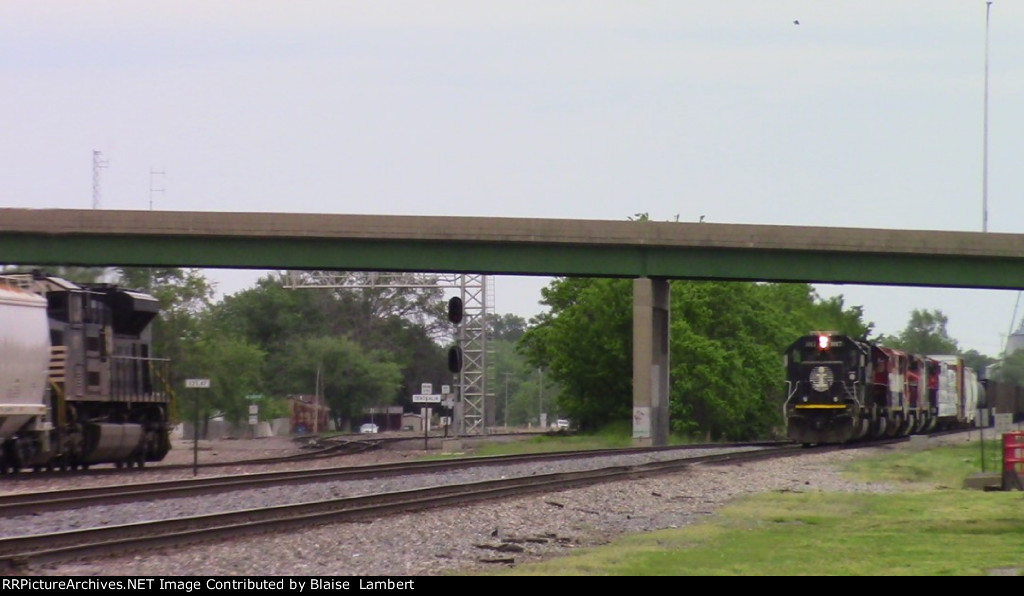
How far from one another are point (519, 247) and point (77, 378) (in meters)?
19.3

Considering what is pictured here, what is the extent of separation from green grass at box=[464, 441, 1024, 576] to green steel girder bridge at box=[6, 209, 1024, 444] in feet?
73.2

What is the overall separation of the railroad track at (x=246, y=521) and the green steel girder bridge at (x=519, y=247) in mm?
20762

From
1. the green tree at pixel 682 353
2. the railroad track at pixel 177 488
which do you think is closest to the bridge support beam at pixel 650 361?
the green tree at pixel 682 353

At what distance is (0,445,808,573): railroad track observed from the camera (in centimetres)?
1217

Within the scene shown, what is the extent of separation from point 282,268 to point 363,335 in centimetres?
7604

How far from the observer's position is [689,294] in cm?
6378

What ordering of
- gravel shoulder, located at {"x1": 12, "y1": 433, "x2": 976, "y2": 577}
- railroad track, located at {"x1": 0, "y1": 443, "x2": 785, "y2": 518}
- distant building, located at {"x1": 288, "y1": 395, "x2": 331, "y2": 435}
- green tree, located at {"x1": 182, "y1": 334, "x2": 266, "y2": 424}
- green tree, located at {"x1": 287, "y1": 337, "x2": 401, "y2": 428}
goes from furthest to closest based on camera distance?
green tree, located at {"x1": 287, "y1": 337, "x2": 401, "y2": 428}
distant building, located at {"x1": 288, "y1": 395, "x2": 331, "y2": 435}
green tree, located at {"x1": 182, "y1": 334, "x2": 266, "y2": 424}
railroad track, located at {"x1": 0, "y1": 443, "x2": 785, "y2": 518}
gravel shoulder, located at {"x1": 12, "y1": 433, "x2": 976, "y2": 577}

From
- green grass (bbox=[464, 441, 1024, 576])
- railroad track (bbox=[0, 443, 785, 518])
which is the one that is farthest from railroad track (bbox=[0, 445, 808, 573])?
green grass (bbox=[464, 441, 1024, 576])

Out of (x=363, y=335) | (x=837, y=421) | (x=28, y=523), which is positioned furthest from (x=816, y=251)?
(x=363, y=335)

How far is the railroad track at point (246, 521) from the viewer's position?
1217 centimetres

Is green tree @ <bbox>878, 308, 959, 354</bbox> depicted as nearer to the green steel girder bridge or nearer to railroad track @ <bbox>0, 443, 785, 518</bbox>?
the green steel girder bridge

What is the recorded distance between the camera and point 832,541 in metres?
14.4

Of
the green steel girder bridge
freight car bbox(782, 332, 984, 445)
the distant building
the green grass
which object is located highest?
the green steel girder bridge

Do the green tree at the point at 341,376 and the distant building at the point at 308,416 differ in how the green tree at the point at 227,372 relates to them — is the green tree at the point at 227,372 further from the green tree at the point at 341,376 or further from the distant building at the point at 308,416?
the green tree at the point at 341,376
